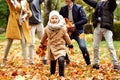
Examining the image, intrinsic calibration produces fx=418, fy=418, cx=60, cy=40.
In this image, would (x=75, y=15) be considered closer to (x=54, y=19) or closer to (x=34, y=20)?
(x=34, y=20)

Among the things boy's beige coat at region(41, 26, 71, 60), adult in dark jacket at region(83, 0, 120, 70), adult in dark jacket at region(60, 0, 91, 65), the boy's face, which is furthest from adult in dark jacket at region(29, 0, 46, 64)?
the boy's face

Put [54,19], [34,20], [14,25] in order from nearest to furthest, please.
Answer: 1. [54,19]
2. [14,25]
3. [34,20]

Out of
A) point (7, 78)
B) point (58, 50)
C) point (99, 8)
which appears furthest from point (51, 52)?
point (99, 8)

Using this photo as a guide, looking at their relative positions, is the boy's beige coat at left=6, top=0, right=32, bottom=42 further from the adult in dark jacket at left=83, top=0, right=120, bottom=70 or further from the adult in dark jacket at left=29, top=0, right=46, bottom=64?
the adult in dark jacket at left=83, top=0, right=120, bottom=70

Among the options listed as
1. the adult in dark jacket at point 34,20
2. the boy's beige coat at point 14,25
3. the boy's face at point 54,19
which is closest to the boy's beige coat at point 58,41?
the boy's face at point 54,19

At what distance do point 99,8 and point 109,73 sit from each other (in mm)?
1640

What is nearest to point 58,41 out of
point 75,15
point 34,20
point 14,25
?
point 14,25

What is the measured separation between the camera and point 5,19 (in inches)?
1799

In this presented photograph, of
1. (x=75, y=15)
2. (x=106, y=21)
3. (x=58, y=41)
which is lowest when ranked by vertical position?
(x=58, y=41)

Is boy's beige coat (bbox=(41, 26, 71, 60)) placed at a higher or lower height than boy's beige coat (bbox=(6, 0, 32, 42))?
lower

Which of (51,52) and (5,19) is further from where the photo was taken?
(5,19)

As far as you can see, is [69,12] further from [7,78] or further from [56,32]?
[7,78]

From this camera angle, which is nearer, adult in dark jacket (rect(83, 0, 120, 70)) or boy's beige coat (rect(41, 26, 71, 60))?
boy's beige coat (rect(41, 26, 71, 60))

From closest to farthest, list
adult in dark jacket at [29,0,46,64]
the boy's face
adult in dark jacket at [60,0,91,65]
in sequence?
the boy's face < adult in dark jacket at [60,0,91,65] < adult in dark jacket at [29,0,46,64]
